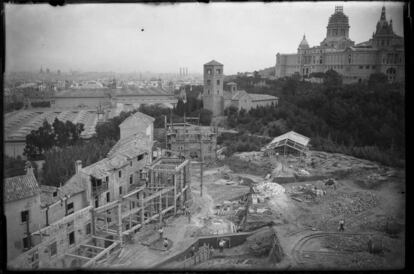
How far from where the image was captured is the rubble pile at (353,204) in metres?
9.46

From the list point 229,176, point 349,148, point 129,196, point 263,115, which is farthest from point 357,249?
point 263,115

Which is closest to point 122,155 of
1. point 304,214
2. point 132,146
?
point 132,146

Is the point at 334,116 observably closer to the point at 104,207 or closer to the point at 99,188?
the point at 99,188

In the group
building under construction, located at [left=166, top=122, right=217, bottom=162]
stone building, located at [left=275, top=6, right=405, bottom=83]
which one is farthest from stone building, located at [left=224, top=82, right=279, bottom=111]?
building under construction, located at [left=166, top=122, right=217, bottom=162]

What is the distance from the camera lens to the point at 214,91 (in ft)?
63.3

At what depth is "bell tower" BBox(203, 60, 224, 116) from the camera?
1844cm

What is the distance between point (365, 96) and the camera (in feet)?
51.5

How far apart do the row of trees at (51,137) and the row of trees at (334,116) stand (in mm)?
7962

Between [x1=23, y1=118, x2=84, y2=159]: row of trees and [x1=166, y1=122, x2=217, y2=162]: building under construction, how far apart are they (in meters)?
3.69

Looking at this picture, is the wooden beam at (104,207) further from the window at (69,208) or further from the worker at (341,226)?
the worker at (341,226)

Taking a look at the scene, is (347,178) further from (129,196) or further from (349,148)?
(129,196)

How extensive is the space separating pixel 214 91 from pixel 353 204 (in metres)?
10.9

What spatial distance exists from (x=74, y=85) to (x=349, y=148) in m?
11.1

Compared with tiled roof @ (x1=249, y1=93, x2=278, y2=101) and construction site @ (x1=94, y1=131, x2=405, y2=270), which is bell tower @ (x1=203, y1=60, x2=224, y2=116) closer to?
tiled roof @ (x1=249, y1=93, x2=278, y2=101)
